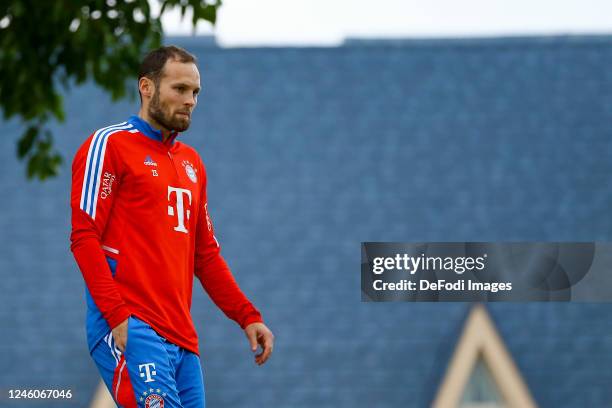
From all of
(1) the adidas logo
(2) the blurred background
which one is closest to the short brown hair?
(1) the adidas logo

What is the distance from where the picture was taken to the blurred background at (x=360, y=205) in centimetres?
1548

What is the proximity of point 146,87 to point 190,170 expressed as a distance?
16.4 inches

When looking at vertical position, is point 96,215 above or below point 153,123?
below

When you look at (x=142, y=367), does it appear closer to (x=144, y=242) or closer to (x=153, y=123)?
(x=144, y=242)

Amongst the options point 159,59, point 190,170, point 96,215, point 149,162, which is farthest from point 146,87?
point 96,215

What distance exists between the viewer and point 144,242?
14.9ft

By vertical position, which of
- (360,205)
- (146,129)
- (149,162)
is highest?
(360,205)

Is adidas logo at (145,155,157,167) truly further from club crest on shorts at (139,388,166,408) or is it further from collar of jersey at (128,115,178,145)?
club crest on shorts at (139,388,166,408)

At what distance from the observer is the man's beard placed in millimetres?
4621

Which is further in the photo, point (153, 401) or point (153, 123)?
point (153, 123)

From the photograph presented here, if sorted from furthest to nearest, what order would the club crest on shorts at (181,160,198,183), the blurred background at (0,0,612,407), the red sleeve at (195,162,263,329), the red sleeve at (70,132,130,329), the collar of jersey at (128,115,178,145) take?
the blurred background at (0,0,612,407) → the red sleeve at (195,162,263,329) → the club crest on shorts at (181,160,198,183) → the collar of jersey at (128,115,178,145) → the red sleeve at (70,132,130,329)

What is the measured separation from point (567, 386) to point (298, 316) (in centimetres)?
374

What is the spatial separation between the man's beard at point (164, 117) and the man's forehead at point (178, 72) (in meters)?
0.08

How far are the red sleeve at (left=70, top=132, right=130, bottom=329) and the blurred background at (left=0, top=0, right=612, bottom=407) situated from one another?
1102 centimetres
